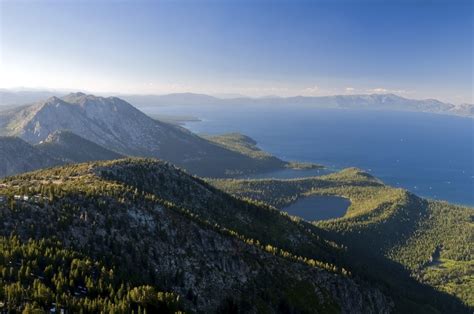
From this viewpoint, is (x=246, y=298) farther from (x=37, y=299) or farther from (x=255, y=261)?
(x=37, y=299)

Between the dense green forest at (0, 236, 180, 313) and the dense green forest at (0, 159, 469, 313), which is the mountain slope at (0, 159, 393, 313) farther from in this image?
the dense green forest at (0, 236, 180, 313)

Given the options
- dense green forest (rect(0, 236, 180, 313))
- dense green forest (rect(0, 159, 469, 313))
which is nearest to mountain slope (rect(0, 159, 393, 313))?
dense green forest (rect(0, 159, 469, 313))

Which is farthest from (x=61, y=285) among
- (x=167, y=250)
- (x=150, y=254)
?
(x=167, y=250)

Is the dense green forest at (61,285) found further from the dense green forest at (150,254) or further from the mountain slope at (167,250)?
the mountain slope at (167,250)

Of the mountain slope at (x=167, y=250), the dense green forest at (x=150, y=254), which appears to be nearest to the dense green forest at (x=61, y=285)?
the dense green forest at (x=150, y=254)

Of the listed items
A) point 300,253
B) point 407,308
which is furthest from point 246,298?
point 407,308

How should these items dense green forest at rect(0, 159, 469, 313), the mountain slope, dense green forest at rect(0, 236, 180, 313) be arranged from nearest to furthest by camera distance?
dense green forest at rect(0, 236, 180, 313) < dense green forest at rect(0, 159, 469, 313) < the mountain slope

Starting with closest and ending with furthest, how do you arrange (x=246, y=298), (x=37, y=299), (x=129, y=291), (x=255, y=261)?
(x=37, y=299) → (x=129, y=291) → (x=246, y=298) → (x=255, y=261)

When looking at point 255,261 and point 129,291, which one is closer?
point 129,291
